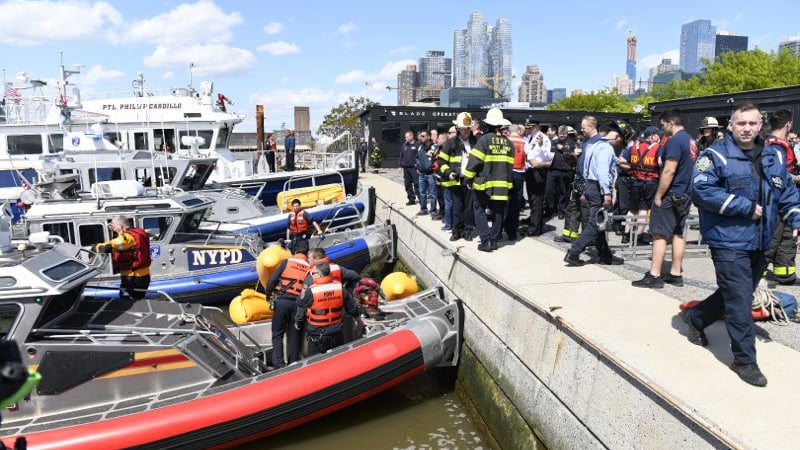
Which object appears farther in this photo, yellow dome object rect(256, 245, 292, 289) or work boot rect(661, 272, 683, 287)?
yellow dome object rect(256, 245, 292, 289)

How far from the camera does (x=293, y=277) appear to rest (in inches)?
239

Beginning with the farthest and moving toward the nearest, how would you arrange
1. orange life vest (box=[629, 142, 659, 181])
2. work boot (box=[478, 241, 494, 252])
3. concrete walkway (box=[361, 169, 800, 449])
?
work boot (box=[478, 241, 494, 252]), orange life vest (box=[629, 142, 659, 181]), concrete walkway (box=[361, 169, 800, 449])

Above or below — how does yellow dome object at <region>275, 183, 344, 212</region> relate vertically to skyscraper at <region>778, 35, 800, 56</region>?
below

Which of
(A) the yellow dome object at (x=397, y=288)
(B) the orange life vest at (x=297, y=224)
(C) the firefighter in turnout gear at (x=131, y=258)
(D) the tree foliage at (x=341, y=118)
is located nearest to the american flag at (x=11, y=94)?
(B) the orange life vest at (x=297, y=224)

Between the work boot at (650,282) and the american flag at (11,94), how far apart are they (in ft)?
51.6

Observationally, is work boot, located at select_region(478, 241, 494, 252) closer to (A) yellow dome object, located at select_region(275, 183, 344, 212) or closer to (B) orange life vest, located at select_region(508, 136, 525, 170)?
(B) orange life vest, located at select_region(508, 136, 525, 170)

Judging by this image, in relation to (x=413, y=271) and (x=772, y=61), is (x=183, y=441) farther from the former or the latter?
(x=772, y=61)

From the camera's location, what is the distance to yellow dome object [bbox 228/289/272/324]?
7348 millimetres

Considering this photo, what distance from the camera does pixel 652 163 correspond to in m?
7.13

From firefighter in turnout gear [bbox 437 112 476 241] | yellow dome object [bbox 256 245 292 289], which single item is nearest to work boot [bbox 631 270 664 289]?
firefighter in turnout gear [bbox 437 112 476 241]

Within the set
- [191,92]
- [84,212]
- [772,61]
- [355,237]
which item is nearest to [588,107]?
[772,61]

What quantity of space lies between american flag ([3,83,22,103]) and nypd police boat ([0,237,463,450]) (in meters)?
11.9

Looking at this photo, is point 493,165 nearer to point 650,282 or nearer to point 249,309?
point 650,282

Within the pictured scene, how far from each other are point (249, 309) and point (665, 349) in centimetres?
493
